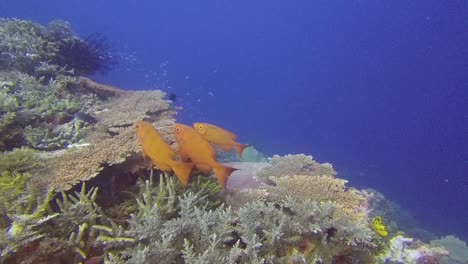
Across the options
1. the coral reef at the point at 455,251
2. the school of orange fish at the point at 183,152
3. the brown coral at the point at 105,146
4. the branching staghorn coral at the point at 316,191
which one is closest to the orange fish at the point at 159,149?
the school of orange fish at the point at 183,152

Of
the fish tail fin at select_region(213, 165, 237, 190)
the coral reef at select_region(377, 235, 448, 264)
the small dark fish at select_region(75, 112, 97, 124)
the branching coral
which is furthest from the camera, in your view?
the branching coral

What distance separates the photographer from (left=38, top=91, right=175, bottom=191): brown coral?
3.57 metres

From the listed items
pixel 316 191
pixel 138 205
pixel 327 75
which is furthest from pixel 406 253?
pixel 327 75

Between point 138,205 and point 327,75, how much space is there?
98.4m

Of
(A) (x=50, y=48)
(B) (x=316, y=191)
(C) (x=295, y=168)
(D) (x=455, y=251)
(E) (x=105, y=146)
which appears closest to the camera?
(E) (x=105, y=146)

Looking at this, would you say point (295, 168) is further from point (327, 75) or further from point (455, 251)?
point (327, 75)

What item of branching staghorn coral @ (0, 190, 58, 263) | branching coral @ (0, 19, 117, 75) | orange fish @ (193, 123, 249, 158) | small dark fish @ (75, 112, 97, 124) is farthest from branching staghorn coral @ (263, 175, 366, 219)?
branching coral @ (0, 19, 117, 75)

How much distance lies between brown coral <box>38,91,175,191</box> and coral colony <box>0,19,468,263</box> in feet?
0.05

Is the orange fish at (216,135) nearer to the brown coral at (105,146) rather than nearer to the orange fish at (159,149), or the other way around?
the brown coral at (105,146)

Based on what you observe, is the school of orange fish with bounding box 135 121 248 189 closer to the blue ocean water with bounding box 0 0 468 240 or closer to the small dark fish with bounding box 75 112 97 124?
the small dark fish with bounding box 75 112 97 124

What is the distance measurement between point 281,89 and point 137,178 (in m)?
104

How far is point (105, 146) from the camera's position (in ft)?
13.3

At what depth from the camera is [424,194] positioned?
46.3 m

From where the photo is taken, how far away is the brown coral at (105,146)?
141 inches
